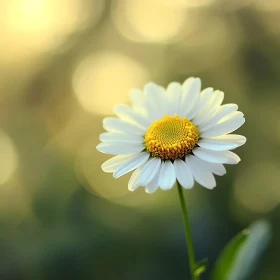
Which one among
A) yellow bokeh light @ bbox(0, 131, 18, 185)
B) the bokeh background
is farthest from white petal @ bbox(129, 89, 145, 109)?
yellow bokeh light @ bbox(0, 131, 18, 185)

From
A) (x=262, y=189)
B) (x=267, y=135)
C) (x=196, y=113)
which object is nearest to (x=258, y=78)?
(x=267, y=135)

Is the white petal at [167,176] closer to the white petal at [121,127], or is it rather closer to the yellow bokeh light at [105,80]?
the white petal at [121,127]

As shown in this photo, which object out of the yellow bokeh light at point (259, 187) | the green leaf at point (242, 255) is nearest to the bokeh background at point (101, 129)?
the yellow bokeh light at point (259, 187)

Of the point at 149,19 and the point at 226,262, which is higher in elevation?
the point at 149,19

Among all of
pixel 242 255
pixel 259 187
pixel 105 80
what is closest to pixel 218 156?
pixel 242 255

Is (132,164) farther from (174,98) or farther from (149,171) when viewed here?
(174,98)
